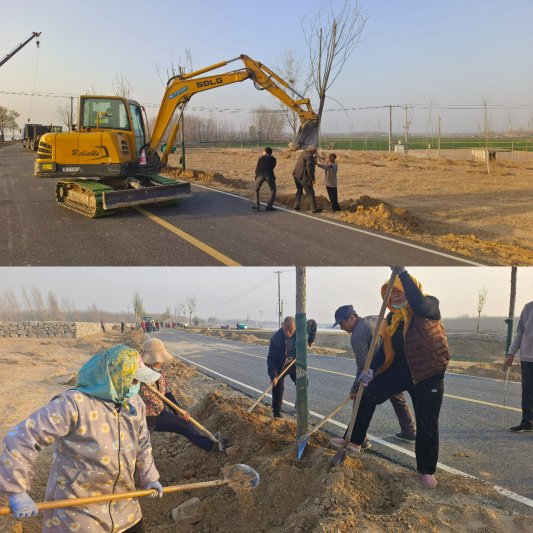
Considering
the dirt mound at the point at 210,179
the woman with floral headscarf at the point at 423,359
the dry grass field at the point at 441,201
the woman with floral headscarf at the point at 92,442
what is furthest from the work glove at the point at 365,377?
the dirt mound at the point at 210,179

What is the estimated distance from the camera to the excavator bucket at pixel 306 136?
530 inches

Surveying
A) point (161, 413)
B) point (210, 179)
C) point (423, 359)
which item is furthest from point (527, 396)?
point (210, 179)

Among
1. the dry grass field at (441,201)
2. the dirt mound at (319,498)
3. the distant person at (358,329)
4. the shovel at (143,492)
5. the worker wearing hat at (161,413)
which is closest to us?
the shovel at (143,492)

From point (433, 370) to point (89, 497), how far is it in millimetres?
2540

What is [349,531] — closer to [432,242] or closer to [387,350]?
[387,350]

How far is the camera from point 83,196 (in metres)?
11.7

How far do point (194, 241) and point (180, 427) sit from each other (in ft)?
14.9

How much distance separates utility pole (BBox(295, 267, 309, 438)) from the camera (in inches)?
195

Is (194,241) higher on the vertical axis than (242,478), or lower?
higher

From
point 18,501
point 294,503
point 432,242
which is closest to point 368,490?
point 294,503

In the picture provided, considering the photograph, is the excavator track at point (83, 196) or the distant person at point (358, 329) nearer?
the distant person at point (358, 329)

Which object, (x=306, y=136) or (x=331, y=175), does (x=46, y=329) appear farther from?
(x=331, y=175)

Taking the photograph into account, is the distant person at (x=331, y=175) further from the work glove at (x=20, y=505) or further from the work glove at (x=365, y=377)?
the work glove at (x=20, y=505)

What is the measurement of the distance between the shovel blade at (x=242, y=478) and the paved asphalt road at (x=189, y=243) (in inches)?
179
